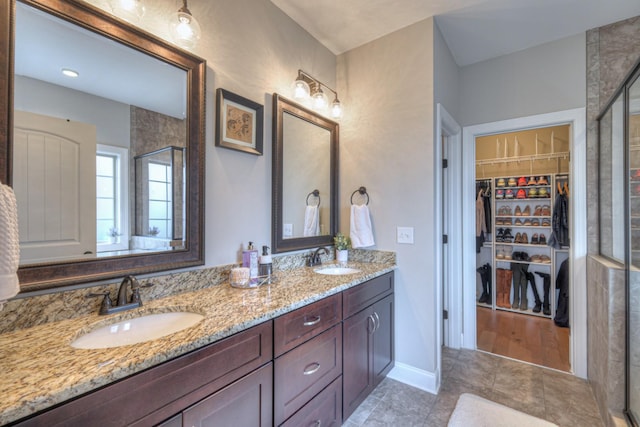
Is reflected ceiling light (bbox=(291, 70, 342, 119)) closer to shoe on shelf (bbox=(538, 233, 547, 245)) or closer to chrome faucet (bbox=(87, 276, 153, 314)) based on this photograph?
chrome faucet (bbox=(87, 276, 153, 314))

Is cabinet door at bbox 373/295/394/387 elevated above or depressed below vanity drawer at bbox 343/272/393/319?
below

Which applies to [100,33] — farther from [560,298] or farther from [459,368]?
[560,298]

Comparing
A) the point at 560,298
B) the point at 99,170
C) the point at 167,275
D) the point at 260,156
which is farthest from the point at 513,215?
the point at 99,170

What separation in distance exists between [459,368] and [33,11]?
10.9 ft

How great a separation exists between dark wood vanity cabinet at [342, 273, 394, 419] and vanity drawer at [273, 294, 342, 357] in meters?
0.12

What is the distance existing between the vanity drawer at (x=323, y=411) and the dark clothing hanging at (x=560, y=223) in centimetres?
327

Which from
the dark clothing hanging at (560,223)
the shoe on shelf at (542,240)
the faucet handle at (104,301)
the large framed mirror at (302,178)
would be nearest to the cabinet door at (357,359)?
the large framed mirror at (302,178)

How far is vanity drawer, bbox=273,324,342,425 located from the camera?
1.22 metres

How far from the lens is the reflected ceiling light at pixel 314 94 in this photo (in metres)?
2.06

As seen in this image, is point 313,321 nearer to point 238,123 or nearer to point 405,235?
point 405,235

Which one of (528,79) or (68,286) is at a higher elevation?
(528,79)

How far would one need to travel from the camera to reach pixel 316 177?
2.34 m

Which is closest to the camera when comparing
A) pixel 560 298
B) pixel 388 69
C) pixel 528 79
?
pixel 388 69

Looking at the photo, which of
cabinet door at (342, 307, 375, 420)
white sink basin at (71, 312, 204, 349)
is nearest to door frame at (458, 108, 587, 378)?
cabinet door at (342, 307, 375, 420)
